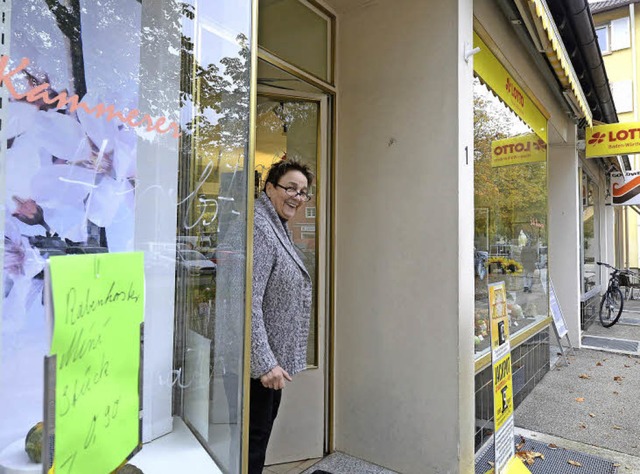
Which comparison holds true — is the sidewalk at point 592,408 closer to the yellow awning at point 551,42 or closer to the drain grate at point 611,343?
the drain grate at point 611,343

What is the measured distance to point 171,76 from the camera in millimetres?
1671

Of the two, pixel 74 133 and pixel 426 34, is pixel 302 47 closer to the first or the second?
pixel 426 34

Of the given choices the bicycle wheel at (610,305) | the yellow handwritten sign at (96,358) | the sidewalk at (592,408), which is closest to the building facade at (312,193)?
the sidewalk at (592,408)

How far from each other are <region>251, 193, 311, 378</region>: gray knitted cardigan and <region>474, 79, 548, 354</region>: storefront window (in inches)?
70.8

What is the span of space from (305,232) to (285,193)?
112cm

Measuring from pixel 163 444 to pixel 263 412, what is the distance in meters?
0.50

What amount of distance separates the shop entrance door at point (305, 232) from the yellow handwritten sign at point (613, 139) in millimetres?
5656

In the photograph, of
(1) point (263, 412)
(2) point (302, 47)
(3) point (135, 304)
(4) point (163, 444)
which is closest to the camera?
(3) point (135, 304)

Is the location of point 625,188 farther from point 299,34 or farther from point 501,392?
point 299,34

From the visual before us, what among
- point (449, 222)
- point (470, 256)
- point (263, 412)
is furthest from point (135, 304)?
point (470, 256)

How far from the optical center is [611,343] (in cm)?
699

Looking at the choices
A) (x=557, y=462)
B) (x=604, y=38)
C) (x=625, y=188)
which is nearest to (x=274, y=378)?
(x=557, y=462)

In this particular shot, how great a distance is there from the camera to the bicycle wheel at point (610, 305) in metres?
8.47

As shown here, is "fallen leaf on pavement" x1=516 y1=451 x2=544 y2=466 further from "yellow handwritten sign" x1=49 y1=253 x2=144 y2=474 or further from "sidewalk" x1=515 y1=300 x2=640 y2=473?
"yellow handwritten sign" x1=49 y1=253 x2=144 y2=474
